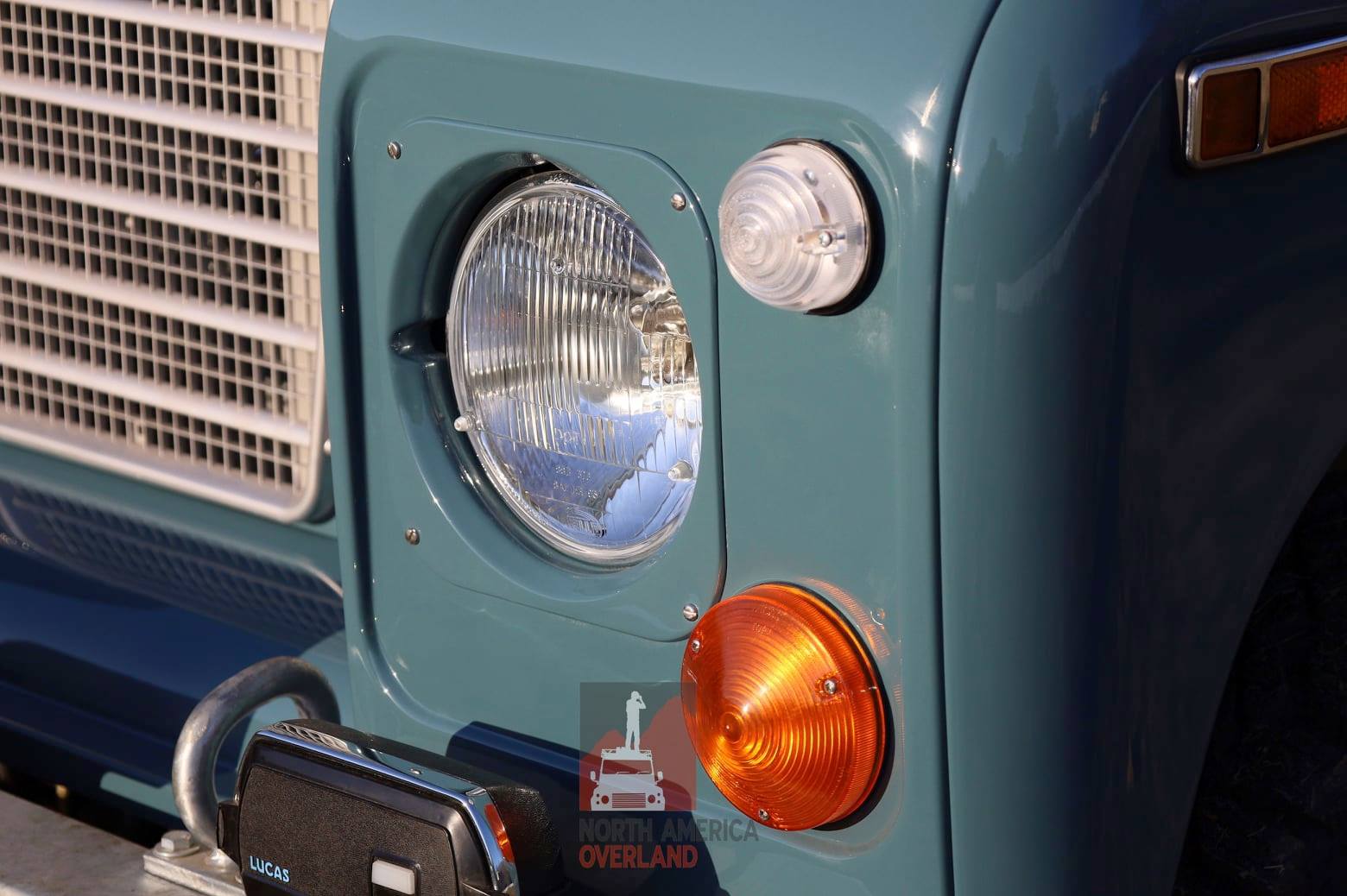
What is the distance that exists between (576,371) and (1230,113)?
1.72 feet

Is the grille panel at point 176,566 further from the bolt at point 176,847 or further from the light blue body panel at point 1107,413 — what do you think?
the light blue body panel at point 1107,413

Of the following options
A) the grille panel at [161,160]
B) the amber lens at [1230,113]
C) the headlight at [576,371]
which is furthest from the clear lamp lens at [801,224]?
the grille panel at [161,160]

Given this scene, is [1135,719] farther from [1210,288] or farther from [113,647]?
[113,647]

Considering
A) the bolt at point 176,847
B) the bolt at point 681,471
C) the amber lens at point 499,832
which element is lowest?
the bolt at point 176,847

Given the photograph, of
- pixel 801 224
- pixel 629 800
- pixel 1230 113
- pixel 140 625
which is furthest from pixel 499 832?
pixel 140 625

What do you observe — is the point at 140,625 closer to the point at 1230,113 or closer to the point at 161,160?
the point at 161,160

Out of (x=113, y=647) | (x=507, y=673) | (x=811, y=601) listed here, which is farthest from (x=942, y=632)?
(x=113, y=647)

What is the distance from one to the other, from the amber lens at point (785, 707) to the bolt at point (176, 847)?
2.16 ft

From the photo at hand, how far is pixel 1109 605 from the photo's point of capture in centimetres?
106

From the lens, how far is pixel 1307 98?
1082mm

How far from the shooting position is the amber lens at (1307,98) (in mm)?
1061

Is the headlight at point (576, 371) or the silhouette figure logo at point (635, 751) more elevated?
the headlight at point (576, 371)

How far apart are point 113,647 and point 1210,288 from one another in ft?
4.51

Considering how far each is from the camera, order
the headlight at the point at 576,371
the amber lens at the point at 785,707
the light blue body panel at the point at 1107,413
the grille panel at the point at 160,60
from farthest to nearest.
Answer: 1. the grille panel at the point at 160,60
2. the headlight at the point at 576,371
3. the amber lens at the point at 785,707
4. the light blue body panel at the point at 1107,413
